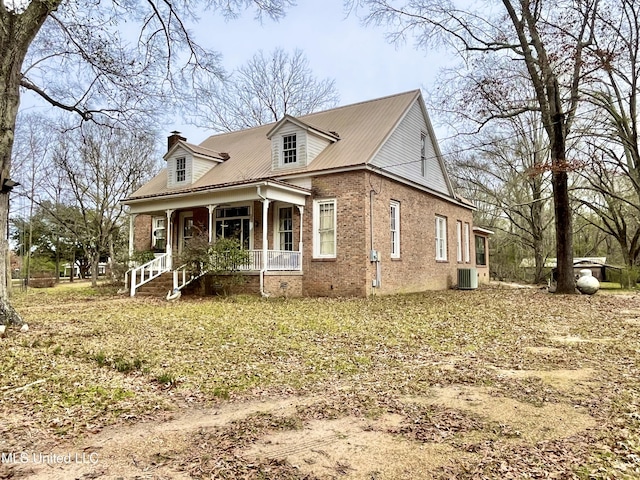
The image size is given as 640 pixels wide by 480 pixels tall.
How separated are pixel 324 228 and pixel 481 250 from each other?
13.5m

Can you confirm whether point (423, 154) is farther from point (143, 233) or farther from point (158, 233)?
point (143, 233)

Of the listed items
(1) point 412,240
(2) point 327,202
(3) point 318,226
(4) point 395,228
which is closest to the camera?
(2) point 327,202

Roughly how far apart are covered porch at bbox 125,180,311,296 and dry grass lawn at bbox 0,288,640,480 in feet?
19.2

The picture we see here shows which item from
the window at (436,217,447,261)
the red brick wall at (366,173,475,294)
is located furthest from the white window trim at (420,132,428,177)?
the window at (436,217,447,261)

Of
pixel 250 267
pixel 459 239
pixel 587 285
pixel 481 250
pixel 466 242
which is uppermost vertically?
pixel 459 239

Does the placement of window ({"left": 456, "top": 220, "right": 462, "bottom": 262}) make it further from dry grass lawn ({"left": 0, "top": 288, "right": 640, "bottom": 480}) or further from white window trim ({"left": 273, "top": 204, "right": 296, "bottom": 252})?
dry grass lawn ({"left": 0, "top": 288, "right": 640, "bottom": 480})

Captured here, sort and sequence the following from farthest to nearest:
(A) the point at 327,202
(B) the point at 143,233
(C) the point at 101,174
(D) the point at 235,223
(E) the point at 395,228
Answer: (C) the point at 101,174 → (B) the point at 143,233 → (D) the point at 235,223 → (E) the point at 395,228 → (A) the point at 327,202

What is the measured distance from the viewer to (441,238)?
20766 mm

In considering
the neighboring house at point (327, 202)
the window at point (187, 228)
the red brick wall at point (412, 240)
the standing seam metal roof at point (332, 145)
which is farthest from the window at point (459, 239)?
the window at point (187, 228)

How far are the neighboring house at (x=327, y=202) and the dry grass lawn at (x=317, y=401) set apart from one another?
5.88m

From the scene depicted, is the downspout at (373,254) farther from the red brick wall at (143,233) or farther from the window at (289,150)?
the red brick wall at (143,233)

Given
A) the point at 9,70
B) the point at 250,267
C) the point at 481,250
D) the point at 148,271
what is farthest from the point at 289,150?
the point at 481,250

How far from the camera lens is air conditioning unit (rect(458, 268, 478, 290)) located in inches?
811

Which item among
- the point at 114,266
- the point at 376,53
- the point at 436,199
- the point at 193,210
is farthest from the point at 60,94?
the point at 436,199
